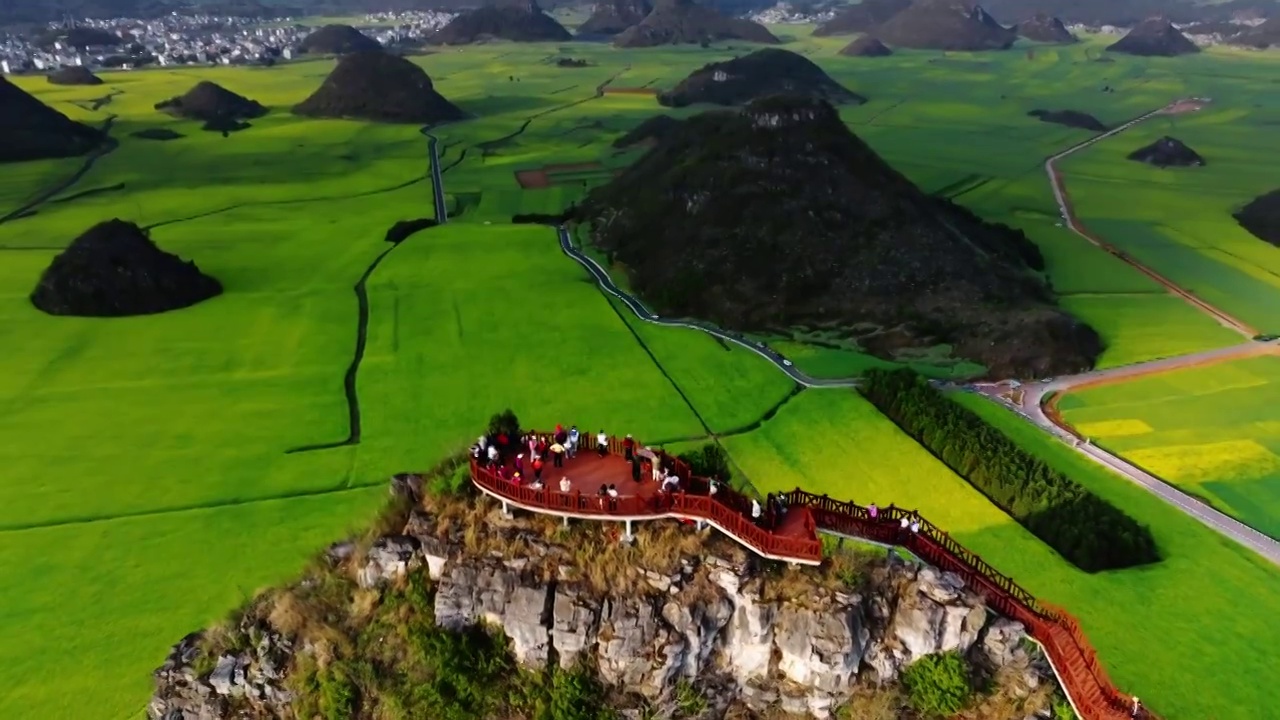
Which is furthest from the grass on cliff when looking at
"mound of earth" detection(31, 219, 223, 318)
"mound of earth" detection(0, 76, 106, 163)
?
"mound of earth" detection(0, 76, 106, 163)

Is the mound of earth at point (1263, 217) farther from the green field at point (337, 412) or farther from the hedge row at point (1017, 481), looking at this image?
the hedge row at point (1017, 481)

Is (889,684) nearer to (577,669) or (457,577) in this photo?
(577,669)

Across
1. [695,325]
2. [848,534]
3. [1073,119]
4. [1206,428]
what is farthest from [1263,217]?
[848,534]

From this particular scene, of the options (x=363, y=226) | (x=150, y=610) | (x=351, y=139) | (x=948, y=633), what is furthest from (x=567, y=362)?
(x=351, y=139)

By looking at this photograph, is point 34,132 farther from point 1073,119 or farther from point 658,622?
point 1073,119

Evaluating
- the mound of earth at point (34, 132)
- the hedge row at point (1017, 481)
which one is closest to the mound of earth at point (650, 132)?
the mound of earth at point (34, 132)
